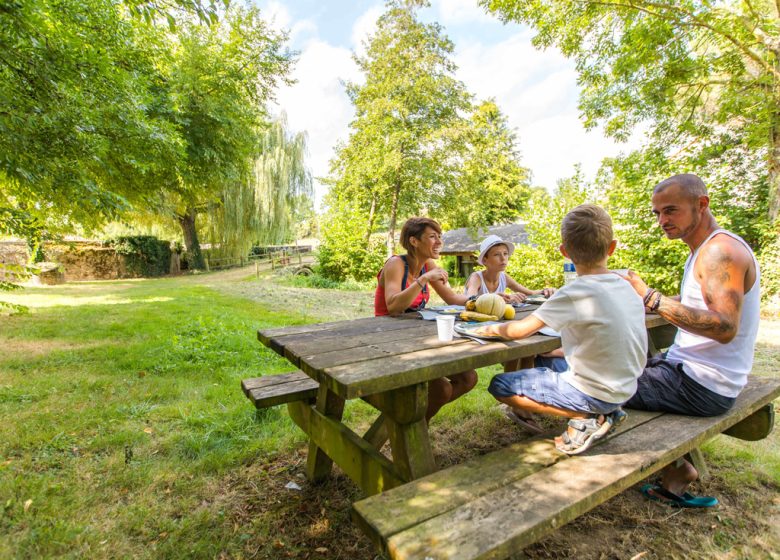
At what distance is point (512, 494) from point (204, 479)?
1903 mm

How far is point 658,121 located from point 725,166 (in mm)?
2194

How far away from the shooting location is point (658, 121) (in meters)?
11.8

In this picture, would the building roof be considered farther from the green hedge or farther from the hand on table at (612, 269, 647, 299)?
the hand on table at (612, 269, 647, 299)

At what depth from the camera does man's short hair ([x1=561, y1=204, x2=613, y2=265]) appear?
66.9 inches

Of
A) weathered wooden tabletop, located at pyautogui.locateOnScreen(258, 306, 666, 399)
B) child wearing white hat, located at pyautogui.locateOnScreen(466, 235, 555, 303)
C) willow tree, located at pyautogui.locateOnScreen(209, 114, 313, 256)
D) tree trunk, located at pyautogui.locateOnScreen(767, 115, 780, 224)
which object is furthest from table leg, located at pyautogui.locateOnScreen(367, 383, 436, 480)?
willow tree, located at pyautogui.locateOnScreen(209, 114, 313, 256)

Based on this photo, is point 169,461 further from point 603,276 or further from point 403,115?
point 403,115

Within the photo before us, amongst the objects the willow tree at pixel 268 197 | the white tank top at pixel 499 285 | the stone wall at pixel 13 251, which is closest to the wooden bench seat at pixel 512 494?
the white tank top at pixel 499 285

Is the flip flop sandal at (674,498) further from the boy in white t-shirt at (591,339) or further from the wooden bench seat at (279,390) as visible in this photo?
the wooden bench seat at (279,390)

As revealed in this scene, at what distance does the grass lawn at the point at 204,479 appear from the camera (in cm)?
189

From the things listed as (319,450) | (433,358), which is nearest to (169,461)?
(319,450)

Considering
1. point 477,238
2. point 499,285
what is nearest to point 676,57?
point 499,285

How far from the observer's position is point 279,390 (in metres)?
2.38

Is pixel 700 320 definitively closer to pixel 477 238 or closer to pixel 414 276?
pixel 414 276

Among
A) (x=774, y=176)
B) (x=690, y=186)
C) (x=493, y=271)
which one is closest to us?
(x=690, y=186)
